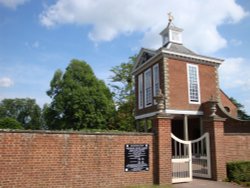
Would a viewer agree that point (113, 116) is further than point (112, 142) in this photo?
Yes

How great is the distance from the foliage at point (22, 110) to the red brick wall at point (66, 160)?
7029cm

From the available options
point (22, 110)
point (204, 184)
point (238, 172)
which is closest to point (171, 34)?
point (238, 172)

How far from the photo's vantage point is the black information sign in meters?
10.5

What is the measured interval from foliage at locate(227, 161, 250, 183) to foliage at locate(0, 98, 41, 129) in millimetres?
70231

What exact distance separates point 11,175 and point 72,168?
2.04 m

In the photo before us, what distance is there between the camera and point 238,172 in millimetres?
12516

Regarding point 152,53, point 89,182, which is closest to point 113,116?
point 152,53

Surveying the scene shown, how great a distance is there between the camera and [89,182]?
9.73m

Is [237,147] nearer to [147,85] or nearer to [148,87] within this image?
[148,87]

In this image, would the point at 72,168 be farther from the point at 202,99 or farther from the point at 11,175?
the point at 202,99

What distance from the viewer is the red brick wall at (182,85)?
1970 centimetres

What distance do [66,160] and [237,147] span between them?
887 centimetres

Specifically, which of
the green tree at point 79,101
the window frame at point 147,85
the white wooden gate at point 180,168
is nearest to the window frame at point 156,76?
the window frame at point 147,85

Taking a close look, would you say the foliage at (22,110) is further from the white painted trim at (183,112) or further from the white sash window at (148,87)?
the white painted trim at (183,112)
